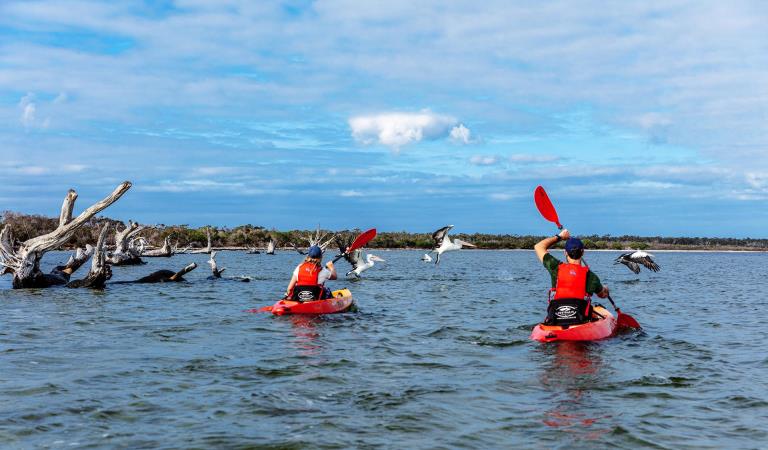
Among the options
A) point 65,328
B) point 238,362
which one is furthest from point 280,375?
point 65,328

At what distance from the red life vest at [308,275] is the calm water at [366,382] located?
1.27 m

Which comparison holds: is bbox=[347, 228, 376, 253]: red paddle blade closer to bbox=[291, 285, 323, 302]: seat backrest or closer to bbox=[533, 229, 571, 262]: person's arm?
bbox=[291, 285, 323, 302]: seat backrest

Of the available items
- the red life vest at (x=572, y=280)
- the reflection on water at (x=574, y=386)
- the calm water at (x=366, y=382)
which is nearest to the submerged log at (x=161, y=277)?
the calm water at (x=366, y=382)

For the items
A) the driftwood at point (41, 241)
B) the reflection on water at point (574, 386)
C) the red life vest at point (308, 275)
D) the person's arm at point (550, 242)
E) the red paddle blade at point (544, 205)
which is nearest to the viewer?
the reflection on water at point (574, 386)

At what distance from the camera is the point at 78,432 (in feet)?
26.5

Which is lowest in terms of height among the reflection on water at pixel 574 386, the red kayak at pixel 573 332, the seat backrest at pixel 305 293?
the reflection on water at pixel 574 386

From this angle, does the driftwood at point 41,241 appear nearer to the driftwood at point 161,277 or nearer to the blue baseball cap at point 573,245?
the driftwood at point 161,277

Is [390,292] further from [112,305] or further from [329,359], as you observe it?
[329,359]

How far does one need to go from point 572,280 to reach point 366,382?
18.5 feet

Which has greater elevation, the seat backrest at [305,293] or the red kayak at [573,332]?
the seat backrest at [305,293]

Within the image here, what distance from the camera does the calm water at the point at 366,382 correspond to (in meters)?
8.20

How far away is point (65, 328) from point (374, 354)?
8.10 metres

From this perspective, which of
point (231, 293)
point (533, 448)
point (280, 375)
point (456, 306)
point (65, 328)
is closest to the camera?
point (533, 448)

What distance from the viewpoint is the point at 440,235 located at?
35.6 m
